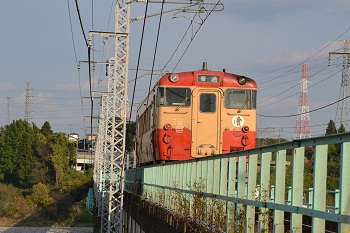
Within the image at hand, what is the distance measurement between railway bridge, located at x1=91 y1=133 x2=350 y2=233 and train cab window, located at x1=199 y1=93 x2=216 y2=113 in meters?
4.36

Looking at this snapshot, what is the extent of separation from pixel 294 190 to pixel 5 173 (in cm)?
11588

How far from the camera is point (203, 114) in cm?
2206

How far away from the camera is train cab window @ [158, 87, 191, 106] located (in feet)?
71.7

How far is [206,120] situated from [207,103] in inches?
19.6

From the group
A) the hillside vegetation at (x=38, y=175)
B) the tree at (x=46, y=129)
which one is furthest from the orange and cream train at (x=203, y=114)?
the tree at (x=46, y=129)

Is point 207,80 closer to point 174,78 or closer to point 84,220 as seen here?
point 174,78

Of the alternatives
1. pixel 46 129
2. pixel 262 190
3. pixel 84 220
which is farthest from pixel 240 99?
pixel 46 129

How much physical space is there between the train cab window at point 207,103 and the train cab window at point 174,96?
379 millimetres

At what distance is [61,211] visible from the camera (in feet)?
282

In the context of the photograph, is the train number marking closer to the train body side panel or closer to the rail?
the train body side panel

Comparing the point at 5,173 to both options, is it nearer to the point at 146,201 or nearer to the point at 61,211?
the point at 61,211

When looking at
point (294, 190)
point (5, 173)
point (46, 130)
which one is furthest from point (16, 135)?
point (294, 190)

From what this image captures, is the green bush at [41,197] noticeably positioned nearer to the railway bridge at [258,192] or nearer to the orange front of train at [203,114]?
the orange front of train at [203,114]

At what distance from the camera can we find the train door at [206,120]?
2202cm
